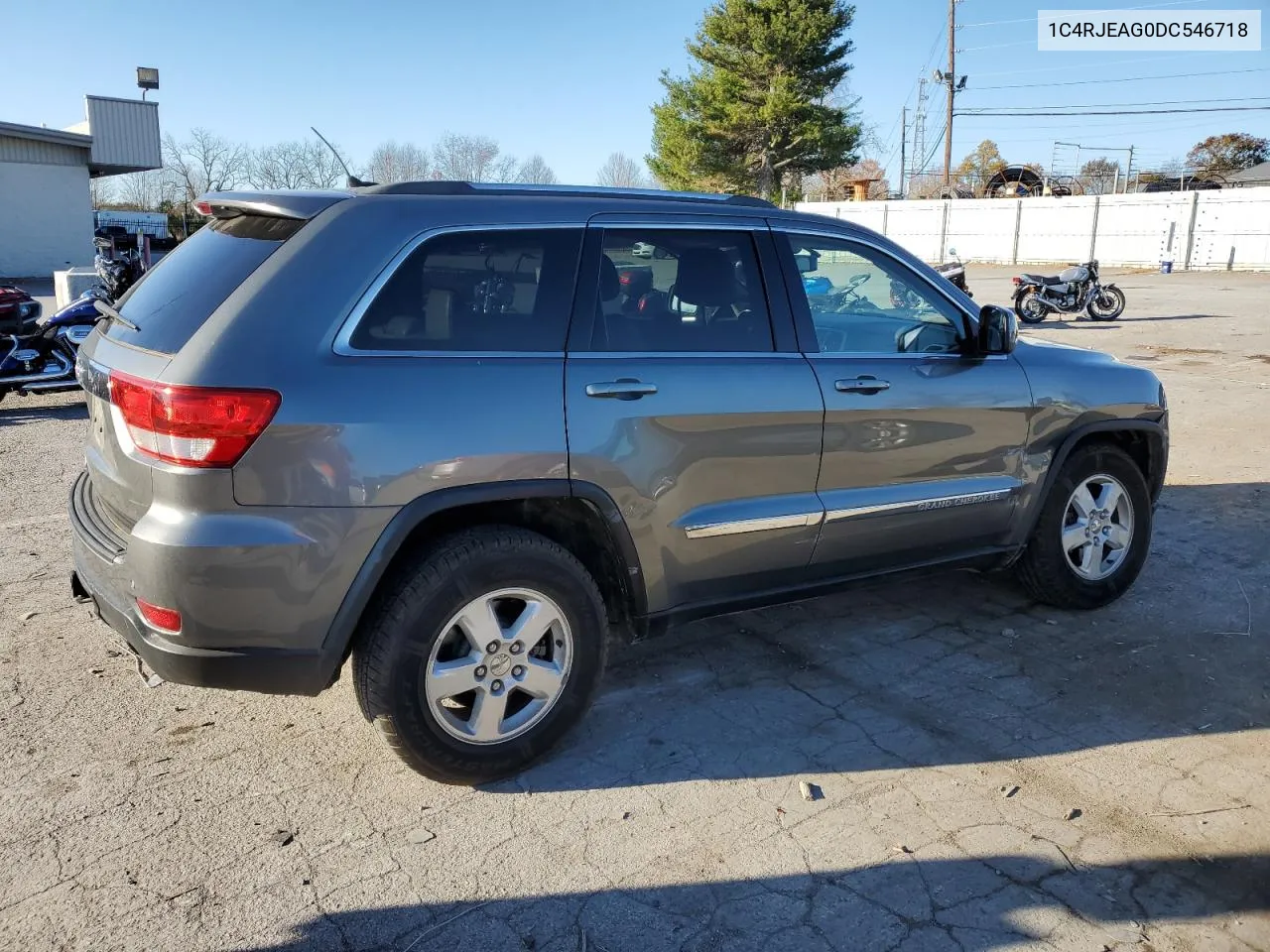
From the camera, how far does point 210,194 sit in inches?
144

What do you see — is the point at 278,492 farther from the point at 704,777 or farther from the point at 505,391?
the point at 704,777

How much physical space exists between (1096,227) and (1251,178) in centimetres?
1737

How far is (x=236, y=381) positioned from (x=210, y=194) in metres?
1.20

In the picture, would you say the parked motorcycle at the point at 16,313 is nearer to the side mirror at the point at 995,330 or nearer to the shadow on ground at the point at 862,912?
the shadow on ground at the point at 862,912

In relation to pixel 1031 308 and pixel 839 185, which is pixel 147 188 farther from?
pixel 1031 308

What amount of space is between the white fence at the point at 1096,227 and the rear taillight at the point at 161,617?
35.6 m

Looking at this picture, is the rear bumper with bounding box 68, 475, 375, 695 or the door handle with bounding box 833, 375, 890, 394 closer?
the rear bumper with bounding box 68, 475, 375, 695

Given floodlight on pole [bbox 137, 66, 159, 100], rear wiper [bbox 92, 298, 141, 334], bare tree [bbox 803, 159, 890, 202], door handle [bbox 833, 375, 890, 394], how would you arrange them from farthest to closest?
1. bare tree [bbox 803, 159, 890, 202]
2. floodlight on pole [bbox 137, 66, 159, 100]
3. door handle [bbox 833, 375, 890, 394]
4. rear wiper [bbox 92, 298, 141, 334]

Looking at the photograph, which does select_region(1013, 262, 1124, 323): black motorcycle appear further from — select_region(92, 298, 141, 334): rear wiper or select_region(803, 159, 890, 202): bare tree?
select_region(803, 159, 890, 202): bare tree

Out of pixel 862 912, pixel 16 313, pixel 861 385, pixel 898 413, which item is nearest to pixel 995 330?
pixel 898 413

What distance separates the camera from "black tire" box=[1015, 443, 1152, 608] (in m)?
4.69

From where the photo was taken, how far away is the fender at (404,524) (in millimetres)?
2996

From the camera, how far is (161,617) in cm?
290

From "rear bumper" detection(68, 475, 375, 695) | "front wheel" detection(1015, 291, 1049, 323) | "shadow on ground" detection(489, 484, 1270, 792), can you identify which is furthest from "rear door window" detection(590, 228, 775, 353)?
"front wheel" detection(1015, 291, 1049, 323)
